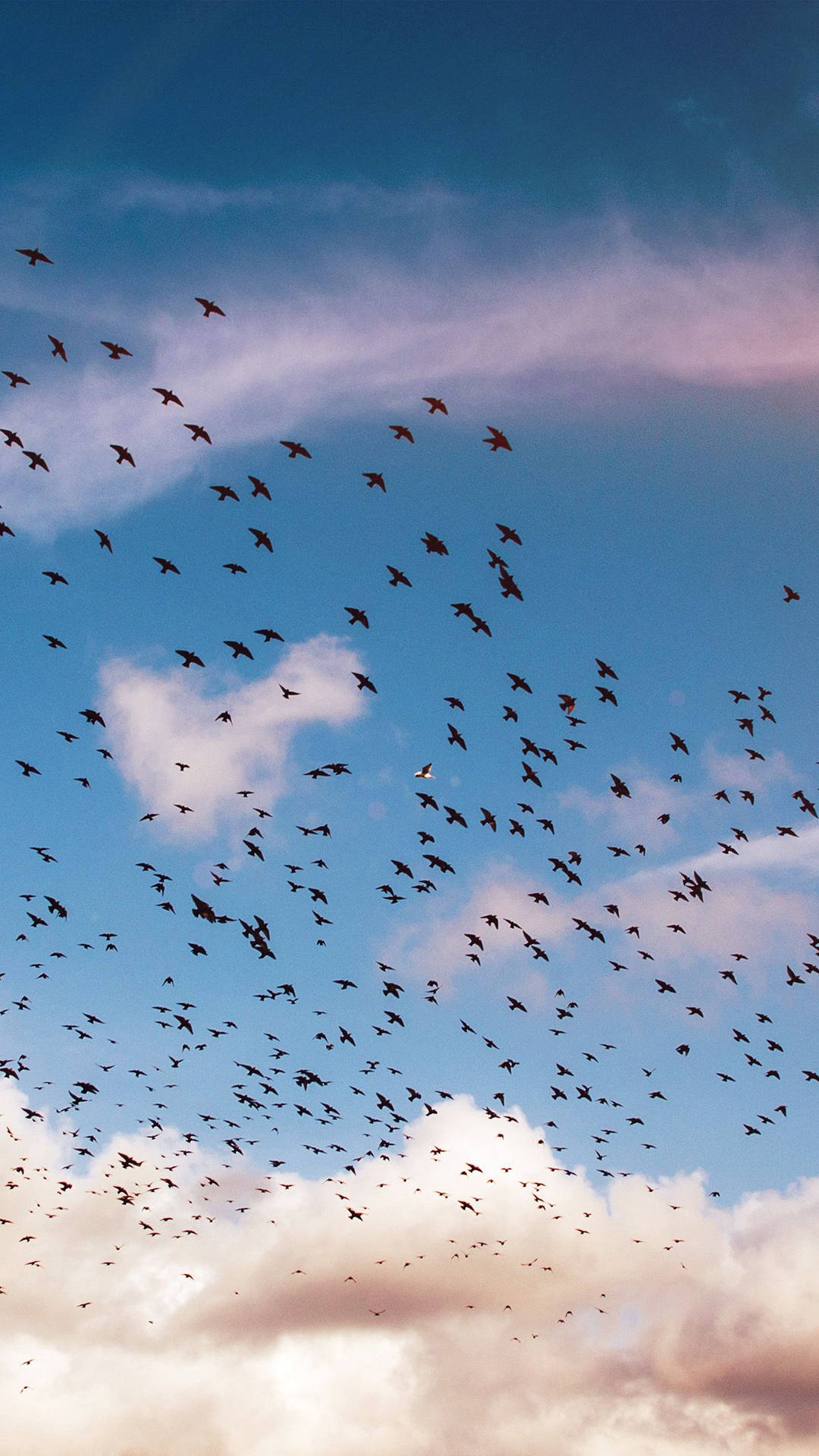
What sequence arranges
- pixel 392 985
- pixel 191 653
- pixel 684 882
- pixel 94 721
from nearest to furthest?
pixel 191 653
pixel 94 721
pixel 684 882
pixel 392 985

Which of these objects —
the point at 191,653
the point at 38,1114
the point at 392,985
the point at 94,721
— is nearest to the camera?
the point at 191,653

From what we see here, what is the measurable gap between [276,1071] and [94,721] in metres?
25.4

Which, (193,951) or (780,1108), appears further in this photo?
(780,1108)

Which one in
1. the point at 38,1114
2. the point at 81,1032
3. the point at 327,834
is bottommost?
the point at 38,1114

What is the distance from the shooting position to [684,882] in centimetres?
5569

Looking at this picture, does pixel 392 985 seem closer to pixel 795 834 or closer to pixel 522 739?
pixel 522 739

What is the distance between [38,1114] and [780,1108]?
48868 mm

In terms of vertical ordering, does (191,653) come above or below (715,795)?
below

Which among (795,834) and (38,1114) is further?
(38,1114)

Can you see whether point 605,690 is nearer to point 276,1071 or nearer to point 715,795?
point 715,795

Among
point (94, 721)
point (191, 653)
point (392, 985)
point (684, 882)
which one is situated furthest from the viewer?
point (392, 985)

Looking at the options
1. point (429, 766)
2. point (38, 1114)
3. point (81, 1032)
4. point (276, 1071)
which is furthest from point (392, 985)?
point (38, 1114)

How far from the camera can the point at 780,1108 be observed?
67.1 metres

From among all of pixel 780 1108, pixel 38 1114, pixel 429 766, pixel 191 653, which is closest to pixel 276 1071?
pixel 38 1114
